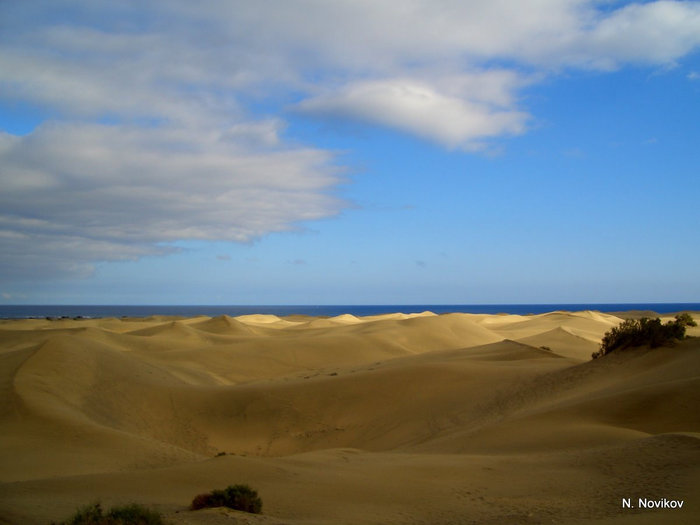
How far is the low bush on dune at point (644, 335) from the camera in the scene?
16.3m

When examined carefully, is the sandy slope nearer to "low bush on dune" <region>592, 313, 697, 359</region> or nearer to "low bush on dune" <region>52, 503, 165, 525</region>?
"low bush on dune" <region>592, 313, 697, 359</region>

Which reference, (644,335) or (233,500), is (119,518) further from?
(644,335)

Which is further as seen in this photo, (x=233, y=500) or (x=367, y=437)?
(x=367, y=437)

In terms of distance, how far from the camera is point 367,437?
1569 cm

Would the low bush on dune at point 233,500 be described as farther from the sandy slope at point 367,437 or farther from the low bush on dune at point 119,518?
the low bush on dune at point 119,518

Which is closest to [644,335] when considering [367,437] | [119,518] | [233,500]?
[367,437]

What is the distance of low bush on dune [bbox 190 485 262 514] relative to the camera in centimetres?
633

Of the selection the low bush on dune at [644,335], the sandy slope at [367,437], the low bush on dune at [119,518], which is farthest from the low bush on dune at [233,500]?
the low bush on dune at [644,335]

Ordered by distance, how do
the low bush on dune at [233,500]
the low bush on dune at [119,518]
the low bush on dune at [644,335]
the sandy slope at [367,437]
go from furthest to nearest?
the low bush on dune at [644,335] < the sandy slope at [367,437] < the low bush on dune at [233,500] < the low bush on dune at [119,518]

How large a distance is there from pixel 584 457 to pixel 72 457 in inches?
356

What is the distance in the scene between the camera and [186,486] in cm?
771

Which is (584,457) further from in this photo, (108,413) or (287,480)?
(108,413)

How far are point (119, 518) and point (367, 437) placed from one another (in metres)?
11.0

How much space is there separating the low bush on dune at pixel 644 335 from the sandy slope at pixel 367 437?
369 mm
